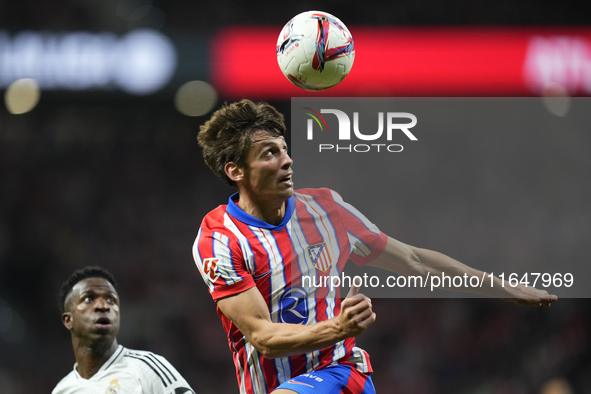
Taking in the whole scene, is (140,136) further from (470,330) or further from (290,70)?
(290,70)

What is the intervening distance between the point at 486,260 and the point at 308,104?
439 cm

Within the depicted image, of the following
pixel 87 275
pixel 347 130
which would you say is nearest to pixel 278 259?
pixel 347 130

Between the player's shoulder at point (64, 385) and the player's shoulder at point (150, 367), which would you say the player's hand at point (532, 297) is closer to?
the player's shoulder at point (150, 367)

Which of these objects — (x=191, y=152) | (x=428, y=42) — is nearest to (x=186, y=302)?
(x=191, y=152)

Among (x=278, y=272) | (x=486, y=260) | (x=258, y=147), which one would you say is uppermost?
(x=258, y=147)

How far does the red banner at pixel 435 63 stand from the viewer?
350 inches

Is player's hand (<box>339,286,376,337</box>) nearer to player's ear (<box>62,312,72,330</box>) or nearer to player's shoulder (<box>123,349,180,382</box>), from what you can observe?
player's shoulder (<box>123,349,180,382</box>)

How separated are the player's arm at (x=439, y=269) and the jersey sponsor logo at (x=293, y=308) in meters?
0.68

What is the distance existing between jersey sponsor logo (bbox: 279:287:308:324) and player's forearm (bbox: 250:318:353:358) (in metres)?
0.29

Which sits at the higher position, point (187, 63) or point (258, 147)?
point (187, 63)

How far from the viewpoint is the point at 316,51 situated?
4.09 meters

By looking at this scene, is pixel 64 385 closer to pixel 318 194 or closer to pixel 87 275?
pixel 87 275

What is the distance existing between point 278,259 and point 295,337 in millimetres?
581

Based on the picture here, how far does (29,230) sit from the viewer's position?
34.1 feet
